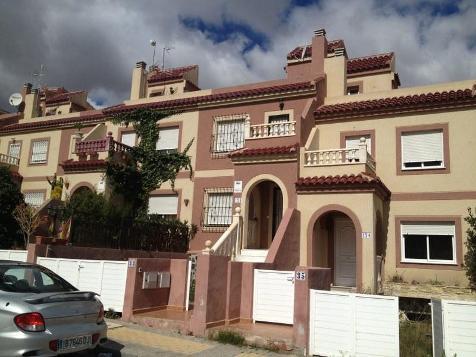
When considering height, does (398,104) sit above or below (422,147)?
above

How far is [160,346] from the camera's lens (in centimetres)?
880

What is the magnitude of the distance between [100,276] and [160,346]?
3671 mm

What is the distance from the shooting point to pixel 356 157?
1478cm

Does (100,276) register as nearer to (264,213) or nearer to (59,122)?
(264,213)

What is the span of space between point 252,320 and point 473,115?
10404 millimetres

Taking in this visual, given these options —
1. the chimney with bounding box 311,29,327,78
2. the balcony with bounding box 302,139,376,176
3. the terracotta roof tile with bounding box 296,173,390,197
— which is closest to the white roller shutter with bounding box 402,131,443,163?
the balcony with bounding box 302,139,376,176

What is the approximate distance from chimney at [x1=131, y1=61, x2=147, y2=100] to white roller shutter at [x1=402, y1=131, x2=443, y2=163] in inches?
606

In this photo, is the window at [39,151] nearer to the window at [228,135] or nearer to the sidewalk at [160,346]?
the window at [228,135]

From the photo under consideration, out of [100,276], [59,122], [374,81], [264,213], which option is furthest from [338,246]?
[59,122]

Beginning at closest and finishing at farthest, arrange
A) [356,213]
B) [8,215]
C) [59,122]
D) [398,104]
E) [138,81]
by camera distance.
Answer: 1. [356,213]
2. [398,104]
3. [8,215]
4. [59,122]
5. [138,81]

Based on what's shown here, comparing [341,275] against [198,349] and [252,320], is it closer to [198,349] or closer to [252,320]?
[252,320]

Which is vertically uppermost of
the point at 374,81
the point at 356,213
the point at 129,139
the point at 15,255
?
the point at 374,81

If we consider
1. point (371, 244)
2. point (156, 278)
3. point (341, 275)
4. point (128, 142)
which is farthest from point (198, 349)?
point (128, 142)

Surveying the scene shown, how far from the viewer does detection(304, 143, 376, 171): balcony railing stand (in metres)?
14.5
